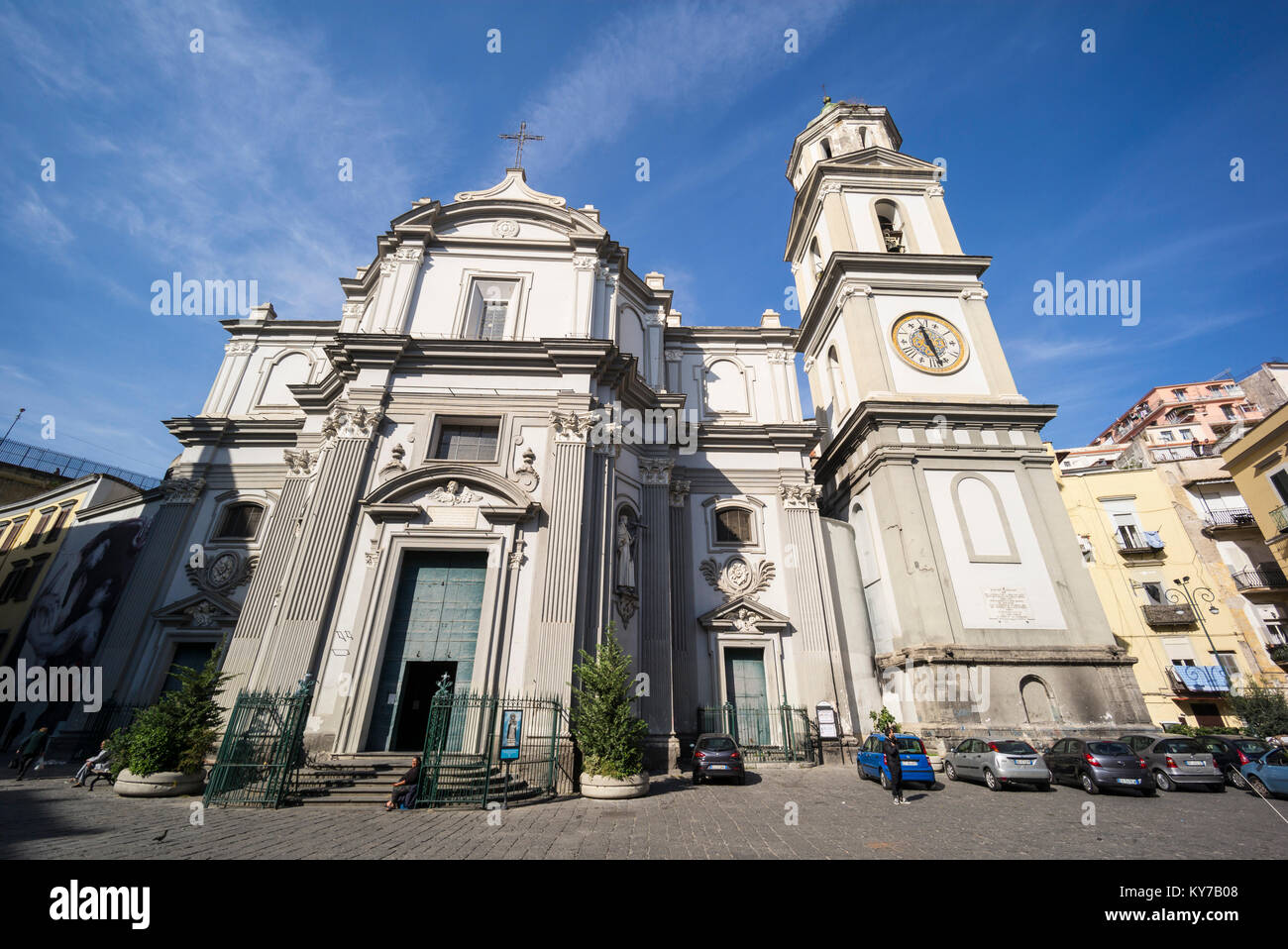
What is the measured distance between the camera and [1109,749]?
12742 mm

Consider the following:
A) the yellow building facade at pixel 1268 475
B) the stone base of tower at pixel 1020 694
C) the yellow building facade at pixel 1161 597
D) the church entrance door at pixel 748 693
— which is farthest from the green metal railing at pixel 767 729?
the yellow building facade at pixel 1268 475

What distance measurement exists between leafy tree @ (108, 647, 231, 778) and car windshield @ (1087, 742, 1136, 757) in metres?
19.8

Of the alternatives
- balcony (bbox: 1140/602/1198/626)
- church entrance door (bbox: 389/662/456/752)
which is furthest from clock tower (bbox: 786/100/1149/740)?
church entrance door (bbox: 389/662/456/752)

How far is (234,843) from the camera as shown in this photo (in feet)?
22.6

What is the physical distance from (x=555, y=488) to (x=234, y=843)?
32.6 feet

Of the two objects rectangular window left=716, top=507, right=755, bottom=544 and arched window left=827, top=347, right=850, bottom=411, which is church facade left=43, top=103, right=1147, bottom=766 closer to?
rectangular window left=716, top=507, right=755, bottom=544

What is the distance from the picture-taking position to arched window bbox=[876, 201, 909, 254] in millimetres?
27663

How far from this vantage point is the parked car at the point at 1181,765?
42.4 feet

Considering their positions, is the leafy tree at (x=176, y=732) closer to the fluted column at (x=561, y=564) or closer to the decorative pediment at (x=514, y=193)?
the fluted column at (x=561, y=564)

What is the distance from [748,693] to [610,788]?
27.7 ft

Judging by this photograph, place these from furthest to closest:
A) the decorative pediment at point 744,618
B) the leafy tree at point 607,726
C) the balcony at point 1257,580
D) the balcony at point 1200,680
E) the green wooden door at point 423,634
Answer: the balcony at point 1257,580 < the balcony at point 1200,680 < the decorative pediment at point 744,618 < the green wooden door at point 423,634 < the leafy tree at point 607,726

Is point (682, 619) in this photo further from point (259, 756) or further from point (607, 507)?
point (259, 756)

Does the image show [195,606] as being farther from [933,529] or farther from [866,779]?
[933,529]
